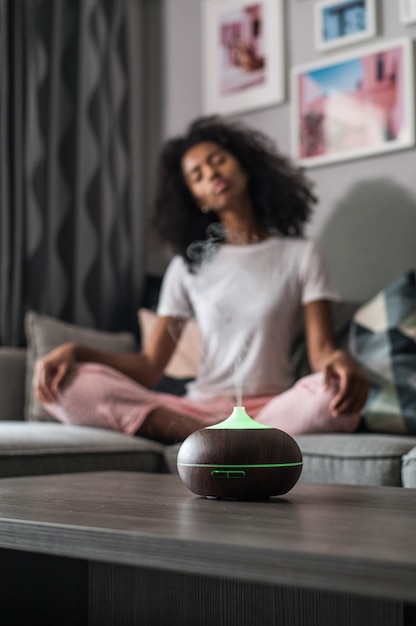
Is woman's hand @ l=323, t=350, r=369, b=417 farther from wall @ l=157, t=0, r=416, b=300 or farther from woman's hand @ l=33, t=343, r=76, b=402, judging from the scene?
wall @ l=157, t=0, r=416, b=300

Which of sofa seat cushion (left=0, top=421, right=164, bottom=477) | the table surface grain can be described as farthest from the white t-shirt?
the table surface grain

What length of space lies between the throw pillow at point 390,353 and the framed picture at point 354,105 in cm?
57

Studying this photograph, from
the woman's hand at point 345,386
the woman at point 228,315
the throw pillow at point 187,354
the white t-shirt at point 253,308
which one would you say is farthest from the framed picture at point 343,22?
the woman's hand at point 345,386

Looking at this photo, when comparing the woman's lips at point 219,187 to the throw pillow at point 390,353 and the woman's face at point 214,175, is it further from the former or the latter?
the throw pillow at point 390,353

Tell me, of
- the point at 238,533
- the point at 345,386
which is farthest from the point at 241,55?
the point at 238,533

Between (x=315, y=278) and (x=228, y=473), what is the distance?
121cm

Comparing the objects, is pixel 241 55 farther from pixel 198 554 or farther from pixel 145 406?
pixel 198 554

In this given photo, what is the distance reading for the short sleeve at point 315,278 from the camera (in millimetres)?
2121

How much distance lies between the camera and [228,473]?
997 millimetres

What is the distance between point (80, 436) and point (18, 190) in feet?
3.80

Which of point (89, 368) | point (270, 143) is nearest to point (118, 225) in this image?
point (270, 143)

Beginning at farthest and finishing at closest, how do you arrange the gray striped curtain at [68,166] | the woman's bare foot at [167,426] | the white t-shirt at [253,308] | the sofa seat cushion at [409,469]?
the gray striped curtain at [68,166] < the white t-shirt at [253,308] < the woman's bare foot at [167,426] < the sofa seat cushion at [409,469]

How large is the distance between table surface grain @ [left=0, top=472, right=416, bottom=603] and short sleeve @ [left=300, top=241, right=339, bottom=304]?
104 centimetres

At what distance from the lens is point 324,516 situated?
87 cm
